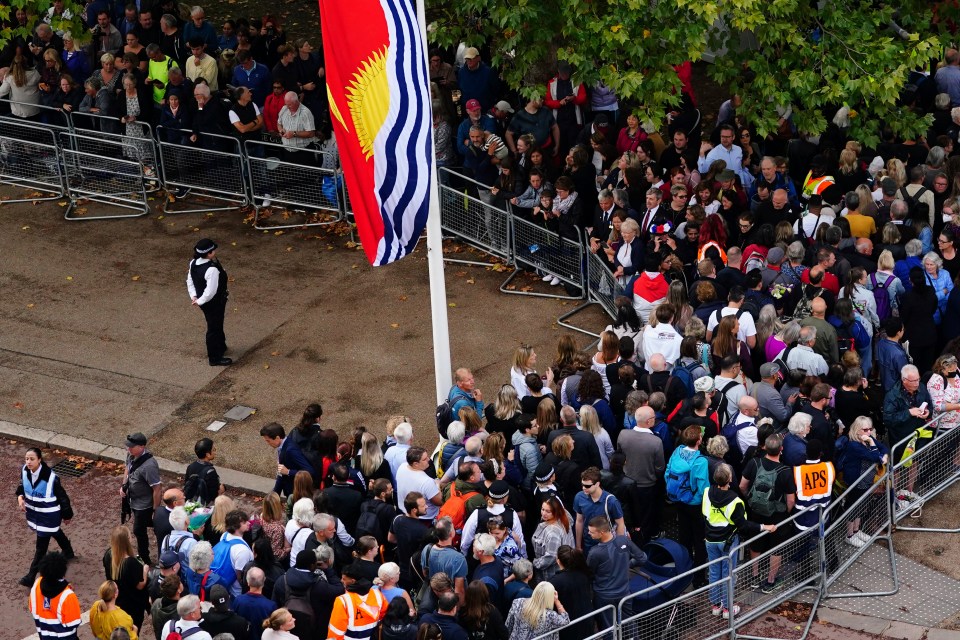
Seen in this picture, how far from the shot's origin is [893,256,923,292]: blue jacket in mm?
16469

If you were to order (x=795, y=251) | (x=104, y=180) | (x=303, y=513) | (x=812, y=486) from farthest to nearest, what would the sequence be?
(x=104, y=180) < (x=795, y=251) < (x=812, y=486) < (x=303, y=513)

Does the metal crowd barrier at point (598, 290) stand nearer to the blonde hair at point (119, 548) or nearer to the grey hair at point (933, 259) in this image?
the grey hair at point (933, 259)

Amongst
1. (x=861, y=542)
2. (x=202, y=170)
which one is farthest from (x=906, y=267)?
(x=202, y=170)

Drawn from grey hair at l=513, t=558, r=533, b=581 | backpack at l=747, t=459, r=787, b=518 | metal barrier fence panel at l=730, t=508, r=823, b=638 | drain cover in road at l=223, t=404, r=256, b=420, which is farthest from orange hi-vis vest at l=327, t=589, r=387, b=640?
drain cover in road at l=223, t=404, r=256, b=420

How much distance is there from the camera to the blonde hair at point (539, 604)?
39.3 feet

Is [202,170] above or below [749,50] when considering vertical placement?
below

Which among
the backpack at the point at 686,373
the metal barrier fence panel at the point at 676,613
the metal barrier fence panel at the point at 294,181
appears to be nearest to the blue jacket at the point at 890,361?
the backpack at the point at 686,373

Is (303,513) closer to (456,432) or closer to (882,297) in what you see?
(456,432)

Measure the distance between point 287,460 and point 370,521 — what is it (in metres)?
1.52

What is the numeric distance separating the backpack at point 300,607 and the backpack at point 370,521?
0.98m

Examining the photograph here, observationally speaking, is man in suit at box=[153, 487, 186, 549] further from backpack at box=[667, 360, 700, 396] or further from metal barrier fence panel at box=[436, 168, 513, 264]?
metal barrier fence panel at box=[436, 168, 513, 264]

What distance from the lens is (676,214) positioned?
1792 cm

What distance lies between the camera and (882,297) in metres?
16.2

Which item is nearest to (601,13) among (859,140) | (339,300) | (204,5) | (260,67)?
(859,140)
